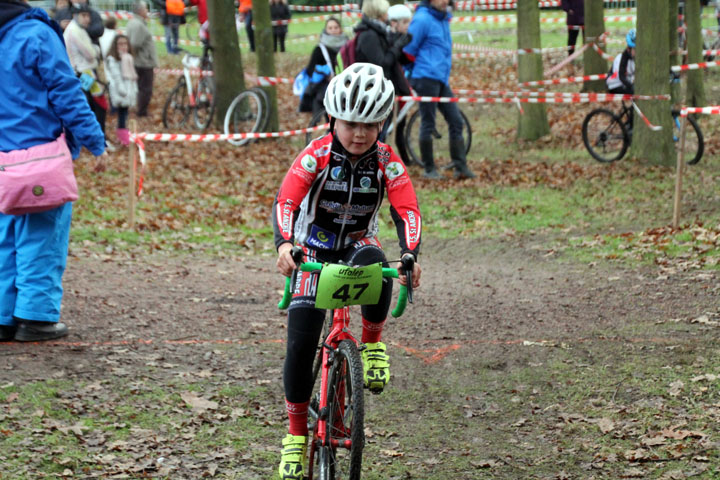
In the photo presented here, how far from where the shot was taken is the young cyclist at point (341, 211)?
4.09 m

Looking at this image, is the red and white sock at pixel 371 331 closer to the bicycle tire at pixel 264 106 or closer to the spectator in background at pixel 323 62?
the spectator in background at pixel 323 62

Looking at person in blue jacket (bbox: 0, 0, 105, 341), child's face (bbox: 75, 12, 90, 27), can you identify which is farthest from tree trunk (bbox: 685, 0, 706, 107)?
person in blue jacket (bbox: 0, 0, 105, 341)

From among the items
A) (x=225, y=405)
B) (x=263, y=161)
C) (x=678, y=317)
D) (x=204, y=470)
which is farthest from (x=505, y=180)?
(x=204, y=470)

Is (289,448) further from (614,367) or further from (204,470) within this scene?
(614,367)

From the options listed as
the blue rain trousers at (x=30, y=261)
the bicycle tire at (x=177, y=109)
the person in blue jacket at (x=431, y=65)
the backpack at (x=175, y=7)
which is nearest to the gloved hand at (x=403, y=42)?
the person in blue jacket at (x=431, y=65)

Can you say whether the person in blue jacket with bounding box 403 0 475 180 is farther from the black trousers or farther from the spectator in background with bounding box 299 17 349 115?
the black trousers

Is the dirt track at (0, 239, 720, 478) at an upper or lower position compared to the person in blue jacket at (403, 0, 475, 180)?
lower

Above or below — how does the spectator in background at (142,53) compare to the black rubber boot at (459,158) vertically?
above

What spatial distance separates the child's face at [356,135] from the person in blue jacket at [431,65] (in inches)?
363

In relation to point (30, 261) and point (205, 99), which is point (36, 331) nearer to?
point (30, 261)

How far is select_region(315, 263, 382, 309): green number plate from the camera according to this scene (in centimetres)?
390

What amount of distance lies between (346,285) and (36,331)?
3.48m

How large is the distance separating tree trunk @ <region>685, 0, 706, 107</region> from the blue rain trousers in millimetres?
14246

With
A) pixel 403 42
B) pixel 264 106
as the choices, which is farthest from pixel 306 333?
pixel 264 106
